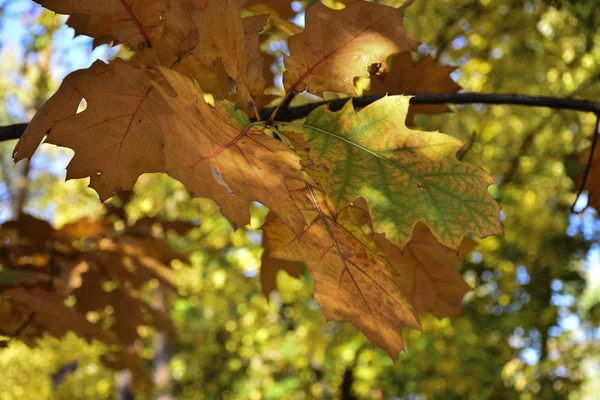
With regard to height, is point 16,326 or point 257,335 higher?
point 16,326

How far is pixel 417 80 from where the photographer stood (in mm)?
1323

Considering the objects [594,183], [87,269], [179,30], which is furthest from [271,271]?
[87,269]

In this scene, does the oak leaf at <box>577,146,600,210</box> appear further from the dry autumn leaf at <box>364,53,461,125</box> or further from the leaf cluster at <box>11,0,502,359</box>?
the leaf cluster at <box>11,0,502,359</box>

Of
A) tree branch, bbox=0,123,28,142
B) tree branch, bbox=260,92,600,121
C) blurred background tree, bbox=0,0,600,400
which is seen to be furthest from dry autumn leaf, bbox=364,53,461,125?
blurred background tree, bbox=0,0,600,400

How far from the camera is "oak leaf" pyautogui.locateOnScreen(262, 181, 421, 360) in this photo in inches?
30.3

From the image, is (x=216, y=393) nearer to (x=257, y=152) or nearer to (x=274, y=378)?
(x=274, y=378)

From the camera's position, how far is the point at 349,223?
0.83 m

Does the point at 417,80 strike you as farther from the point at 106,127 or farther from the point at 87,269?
the point at 87,269

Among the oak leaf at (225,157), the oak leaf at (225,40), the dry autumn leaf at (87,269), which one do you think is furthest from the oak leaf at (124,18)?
the dry autumn leaf at (87,269)

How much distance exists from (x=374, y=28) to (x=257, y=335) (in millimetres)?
3922

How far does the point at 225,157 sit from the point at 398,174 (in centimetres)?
26

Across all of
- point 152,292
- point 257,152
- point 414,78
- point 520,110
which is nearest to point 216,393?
point 152,292

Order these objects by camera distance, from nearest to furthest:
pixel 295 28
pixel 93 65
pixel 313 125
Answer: pixel 313 125 → pixel 93 65 → pixel 295 28

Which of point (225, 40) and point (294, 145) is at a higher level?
point (225, 40)
